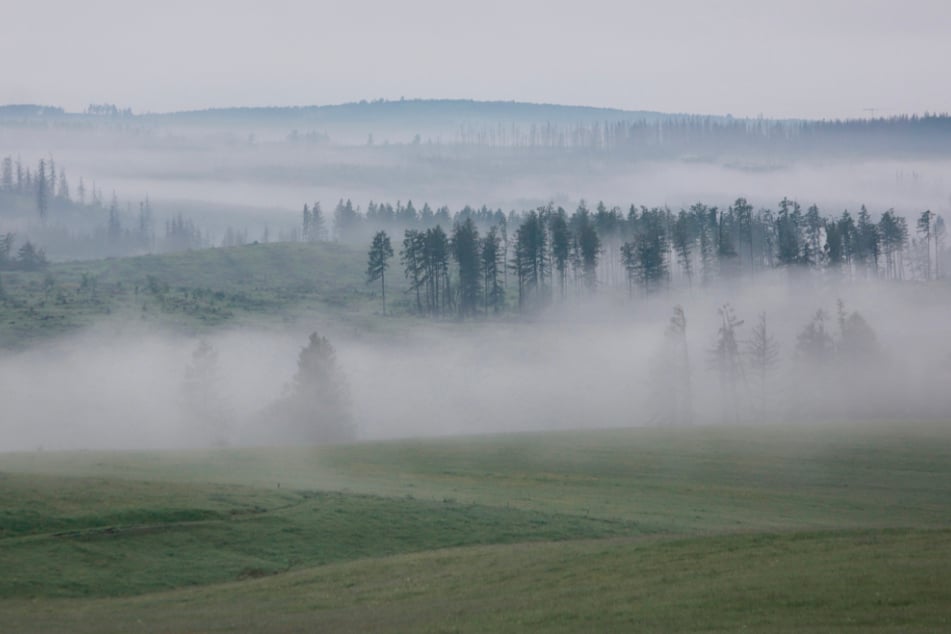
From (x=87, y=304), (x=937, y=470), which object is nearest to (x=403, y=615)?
(x=937, y=470)

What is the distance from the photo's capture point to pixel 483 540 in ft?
149

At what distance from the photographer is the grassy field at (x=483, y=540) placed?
96.4 feet

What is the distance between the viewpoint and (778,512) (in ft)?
173

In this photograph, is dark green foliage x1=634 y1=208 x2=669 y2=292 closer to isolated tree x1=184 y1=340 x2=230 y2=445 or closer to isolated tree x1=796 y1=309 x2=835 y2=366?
isolated tree x1=796 y1=309 x2=835 y2=366

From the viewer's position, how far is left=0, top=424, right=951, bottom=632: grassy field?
2939 cm

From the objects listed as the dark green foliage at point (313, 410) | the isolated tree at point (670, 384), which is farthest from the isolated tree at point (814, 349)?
the dark green foliage at point (313, 410)

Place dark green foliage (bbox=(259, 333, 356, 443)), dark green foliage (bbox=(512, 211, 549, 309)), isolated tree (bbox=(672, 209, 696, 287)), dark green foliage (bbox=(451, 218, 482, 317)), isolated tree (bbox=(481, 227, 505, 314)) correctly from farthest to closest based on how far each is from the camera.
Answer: isolated tree (bbox=(672, 209, 696, 287))
dark green foliage (bbox=(512, 211, 549, 309))
isolated tree (bbox=(481, 227, 505, 314))
dark green foliage (bbox=(451, 218, 482, 317))
dark green foliage (bbox=(259, 333, 356, 443))

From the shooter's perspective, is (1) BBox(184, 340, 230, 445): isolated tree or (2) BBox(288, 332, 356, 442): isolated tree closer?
(2) BBox(288, 332, 356, 442): isolated tree

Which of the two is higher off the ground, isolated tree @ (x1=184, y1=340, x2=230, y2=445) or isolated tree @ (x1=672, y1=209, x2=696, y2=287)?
isolated tree @ (x1=672, y1=209, x2=696, y2=287)

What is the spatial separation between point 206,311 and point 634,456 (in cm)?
10765

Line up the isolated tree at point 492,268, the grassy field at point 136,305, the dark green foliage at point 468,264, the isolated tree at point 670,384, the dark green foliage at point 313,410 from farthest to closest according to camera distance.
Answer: the isolated tree at point 492,268 < the dark green foliage at point 468,264 < the grassy field at point 136,305 < the isolated tree at point 670,384 < the dark green foliage at point 313,410

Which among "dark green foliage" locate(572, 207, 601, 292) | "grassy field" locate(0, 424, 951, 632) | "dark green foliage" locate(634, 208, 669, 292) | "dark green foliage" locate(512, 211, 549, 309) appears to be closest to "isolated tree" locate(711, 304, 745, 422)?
"grassy field" locate(0, 424, 951, 632)

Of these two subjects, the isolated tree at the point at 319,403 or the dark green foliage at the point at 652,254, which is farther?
the dark green foliage at the point at 652,254

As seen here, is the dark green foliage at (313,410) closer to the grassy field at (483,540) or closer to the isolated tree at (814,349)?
the grassy field at (483,540)
